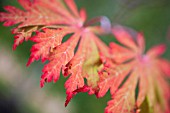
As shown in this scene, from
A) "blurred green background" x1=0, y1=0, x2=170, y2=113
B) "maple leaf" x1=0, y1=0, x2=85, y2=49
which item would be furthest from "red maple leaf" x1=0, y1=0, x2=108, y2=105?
"blurred green background" x1=0, y1=0, x2=170, y2=113

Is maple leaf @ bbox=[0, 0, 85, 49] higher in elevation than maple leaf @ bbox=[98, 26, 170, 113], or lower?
higher

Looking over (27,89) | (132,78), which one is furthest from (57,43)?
(27,89)

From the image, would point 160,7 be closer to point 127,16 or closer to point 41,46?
point 127,16

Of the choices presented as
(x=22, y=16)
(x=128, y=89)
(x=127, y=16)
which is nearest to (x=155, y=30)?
(x=127, y=16)

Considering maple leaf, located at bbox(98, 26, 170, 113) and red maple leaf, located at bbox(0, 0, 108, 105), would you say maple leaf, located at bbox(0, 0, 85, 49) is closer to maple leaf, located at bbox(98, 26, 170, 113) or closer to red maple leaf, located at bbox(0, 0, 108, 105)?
red maple leaf, located at bbox(0, 0, 108, 105)

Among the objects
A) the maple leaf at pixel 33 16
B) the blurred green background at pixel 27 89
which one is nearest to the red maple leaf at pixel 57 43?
the maple leaf at pixel 33 16

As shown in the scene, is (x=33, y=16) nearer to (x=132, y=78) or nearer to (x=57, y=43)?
(x=57, y=43)
